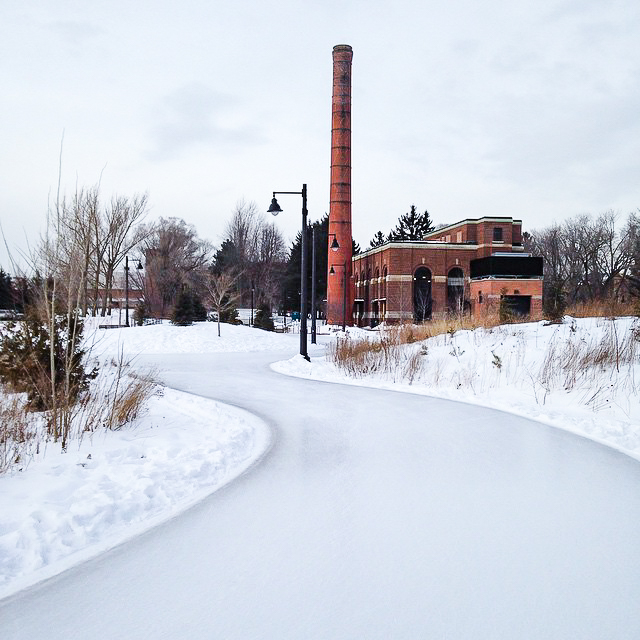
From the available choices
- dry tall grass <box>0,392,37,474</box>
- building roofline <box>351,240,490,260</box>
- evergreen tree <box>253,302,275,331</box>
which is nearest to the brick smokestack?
building roofline <box>351,240,490,260</box>

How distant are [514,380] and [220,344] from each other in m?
17.5

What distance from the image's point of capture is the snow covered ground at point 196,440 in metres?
4.37

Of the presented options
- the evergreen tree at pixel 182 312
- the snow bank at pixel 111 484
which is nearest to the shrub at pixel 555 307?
the snow bank at pixel 111 484

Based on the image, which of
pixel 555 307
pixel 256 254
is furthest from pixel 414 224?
pixel 555 307

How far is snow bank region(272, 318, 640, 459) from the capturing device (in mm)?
9141

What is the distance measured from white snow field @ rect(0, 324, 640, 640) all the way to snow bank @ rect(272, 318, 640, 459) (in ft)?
3.48

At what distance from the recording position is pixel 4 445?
19.6 ft

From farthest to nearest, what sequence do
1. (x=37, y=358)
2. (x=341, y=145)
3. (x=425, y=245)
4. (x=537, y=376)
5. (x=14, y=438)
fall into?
1. (x=425, y=245)
2. (x=341, y=145)
3. (x=537, y=376)
4. (x=37, y=358)
5. (x=14, y=438)

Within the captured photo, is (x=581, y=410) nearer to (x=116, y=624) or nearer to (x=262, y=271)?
(x=116, y=624)

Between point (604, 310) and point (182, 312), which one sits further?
point (182, 312)

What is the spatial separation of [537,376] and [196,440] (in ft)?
24.2

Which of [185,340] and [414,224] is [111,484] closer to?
[185,340]

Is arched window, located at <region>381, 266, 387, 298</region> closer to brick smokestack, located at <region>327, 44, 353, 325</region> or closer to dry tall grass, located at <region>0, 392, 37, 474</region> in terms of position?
brick smokestack, located at <region>327, 44, 353, 325</region>

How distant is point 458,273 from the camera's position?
55500 millimetres
